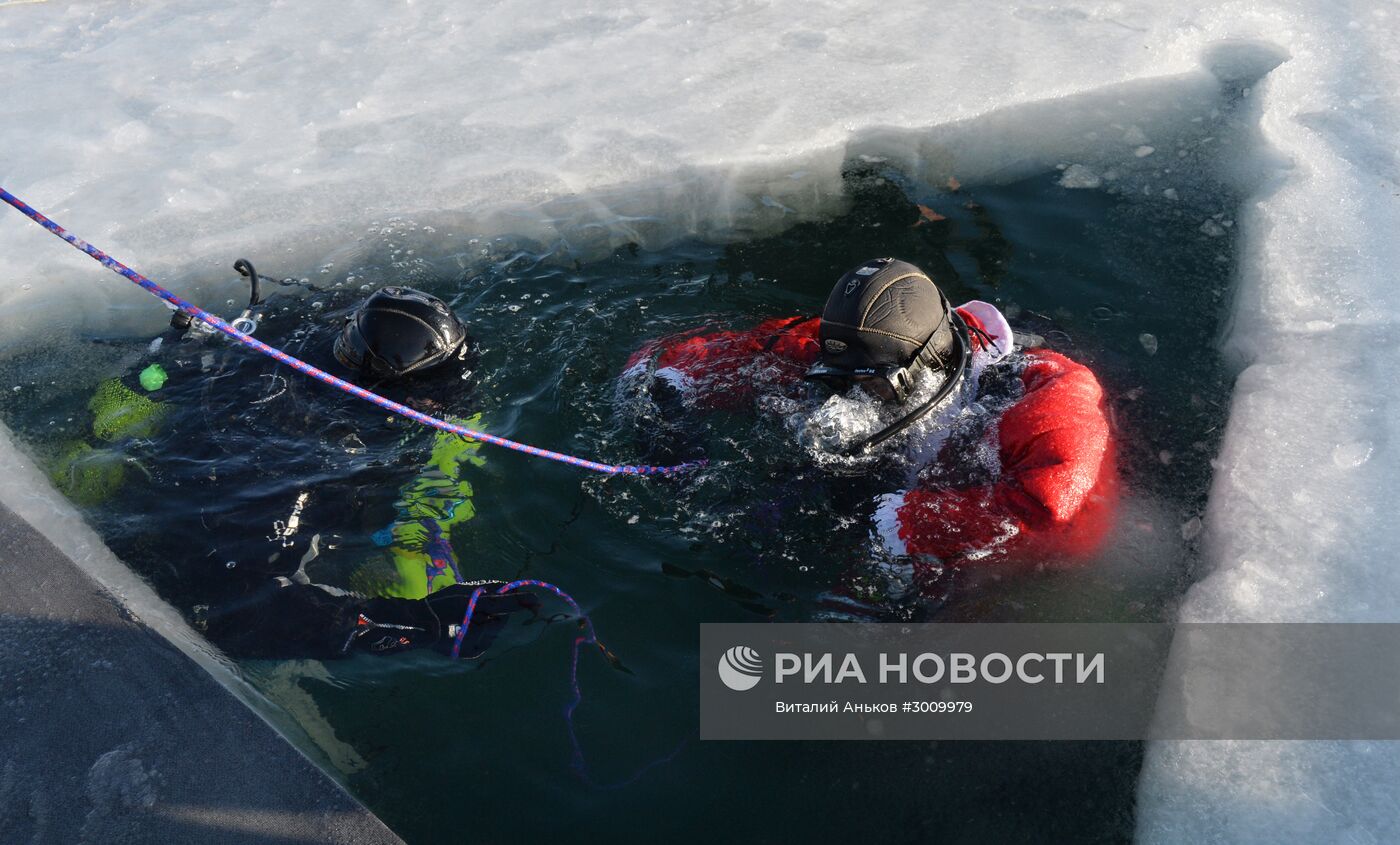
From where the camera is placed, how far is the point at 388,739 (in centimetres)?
288

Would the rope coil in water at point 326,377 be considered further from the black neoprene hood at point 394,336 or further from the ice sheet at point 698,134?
the ice sheet at point 698,134

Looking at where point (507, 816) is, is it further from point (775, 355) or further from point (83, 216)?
point (83, 216)

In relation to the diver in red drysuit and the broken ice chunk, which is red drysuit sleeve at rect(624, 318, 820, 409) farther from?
the broken ice chunk

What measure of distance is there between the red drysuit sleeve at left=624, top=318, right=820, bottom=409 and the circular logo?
1.09m

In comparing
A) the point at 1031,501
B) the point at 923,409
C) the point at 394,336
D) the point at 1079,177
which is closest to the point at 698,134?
the point at 1079,177

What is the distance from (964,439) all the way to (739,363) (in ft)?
2.96

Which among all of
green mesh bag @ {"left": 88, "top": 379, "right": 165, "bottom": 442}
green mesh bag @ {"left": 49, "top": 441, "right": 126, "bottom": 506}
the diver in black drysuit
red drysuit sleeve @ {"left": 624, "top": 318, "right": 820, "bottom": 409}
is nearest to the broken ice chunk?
red drysuit sleeve @ {"left": 624, "top": 318, "right": 820, "bottom": 409}

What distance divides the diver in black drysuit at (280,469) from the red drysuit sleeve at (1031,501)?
51.8 inches

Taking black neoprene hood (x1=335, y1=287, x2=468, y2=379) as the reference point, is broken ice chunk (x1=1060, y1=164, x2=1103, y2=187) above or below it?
below

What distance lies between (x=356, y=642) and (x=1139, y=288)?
3537mm

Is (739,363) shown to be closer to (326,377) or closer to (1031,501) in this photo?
(1031,501)

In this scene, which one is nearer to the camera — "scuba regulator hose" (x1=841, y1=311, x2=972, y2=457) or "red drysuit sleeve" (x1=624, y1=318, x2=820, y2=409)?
"scuba regulator hose" (x1=841, y1=311, x2=972, y2=457)

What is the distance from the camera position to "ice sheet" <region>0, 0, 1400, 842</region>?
12.7ft

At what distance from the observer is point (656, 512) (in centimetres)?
350
